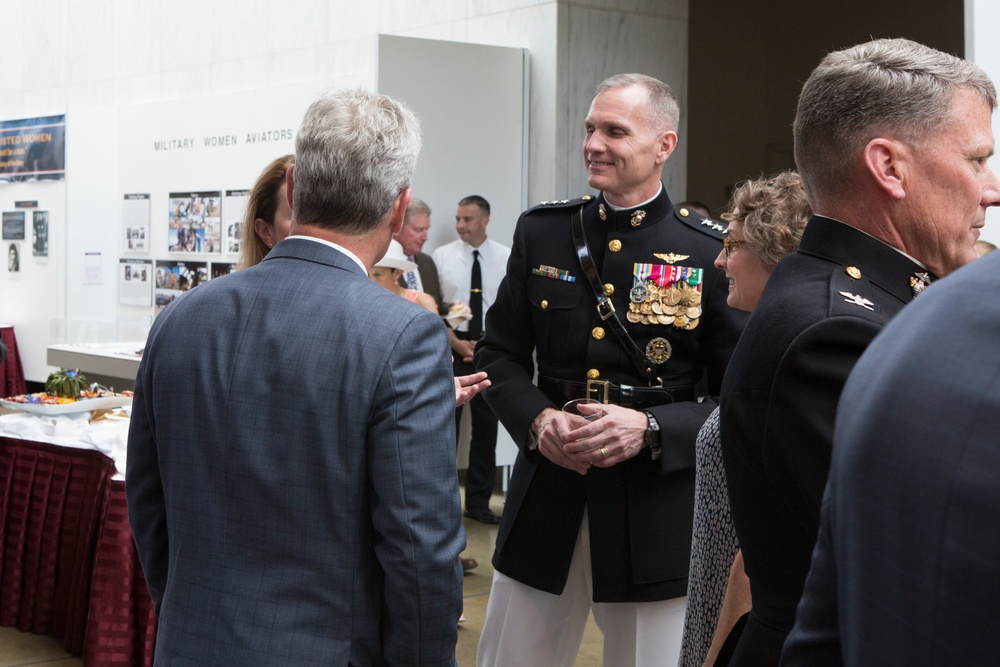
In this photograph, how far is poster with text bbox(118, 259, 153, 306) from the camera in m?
10.1

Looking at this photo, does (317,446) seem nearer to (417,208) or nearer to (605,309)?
(605,309)

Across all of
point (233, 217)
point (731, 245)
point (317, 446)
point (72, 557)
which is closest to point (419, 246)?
point (233, 217)

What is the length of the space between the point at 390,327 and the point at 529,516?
111cm

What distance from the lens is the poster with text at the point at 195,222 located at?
9312 millimetres

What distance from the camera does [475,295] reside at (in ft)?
23.0

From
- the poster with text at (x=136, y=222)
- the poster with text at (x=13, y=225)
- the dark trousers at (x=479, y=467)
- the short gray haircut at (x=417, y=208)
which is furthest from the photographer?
the poster with text at (x=13, y=225)

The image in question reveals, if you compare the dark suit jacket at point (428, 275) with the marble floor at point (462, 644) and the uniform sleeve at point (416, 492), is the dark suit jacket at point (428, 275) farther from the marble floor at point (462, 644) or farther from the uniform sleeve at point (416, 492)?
the uniform sleeve at point (416, 492)

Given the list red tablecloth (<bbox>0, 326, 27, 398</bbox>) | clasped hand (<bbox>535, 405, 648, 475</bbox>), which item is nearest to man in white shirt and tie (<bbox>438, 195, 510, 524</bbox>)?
clasped hand (<bbox>535, 405, 648, 475</bbox>)

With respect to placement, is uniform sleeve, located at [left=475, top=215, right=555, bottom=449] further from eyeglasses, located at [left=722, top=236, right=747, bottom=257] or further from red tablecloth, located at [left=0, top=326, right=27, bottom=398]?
red tablecloth, located at [left=0, top=326, right=27, bottom=398]

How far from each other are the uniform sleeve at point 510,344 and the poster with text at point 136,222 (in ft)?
26.5

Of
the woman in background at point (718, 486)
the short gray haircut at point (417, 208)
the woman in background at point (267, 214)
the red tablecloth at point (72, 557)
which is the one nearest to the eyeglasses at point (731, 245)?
the woman in background at point (718, 486)

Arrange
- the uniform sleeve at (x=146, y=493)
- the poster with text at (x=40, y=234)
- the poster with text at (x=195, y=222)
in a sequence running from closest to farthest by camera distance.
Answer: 1. the uniform sleeve at (x=146, y=493)
2. the poster with text at (x=195, y=222)
3. the poster with text at (x=40, y=234)

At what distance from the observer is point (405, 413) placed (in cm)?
149

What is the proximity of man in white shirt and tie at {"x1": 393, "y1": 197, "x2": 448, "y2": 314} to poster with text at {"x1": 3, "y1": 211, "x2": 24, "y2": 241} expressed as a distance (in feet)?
20.0
